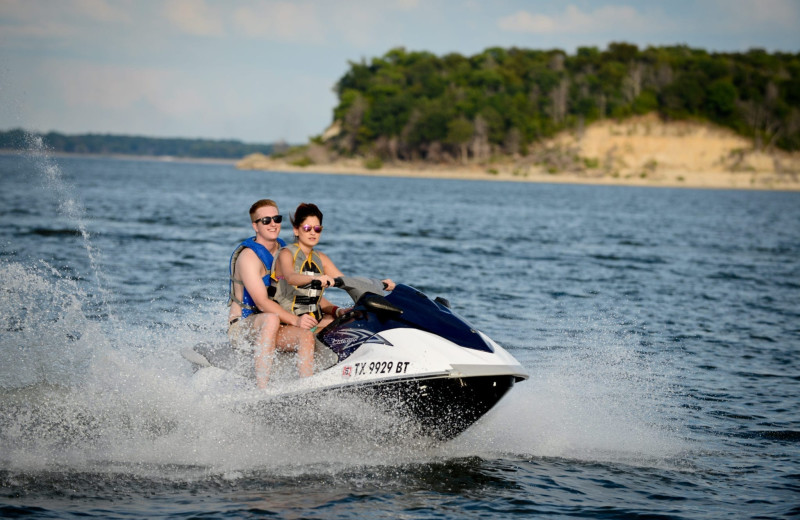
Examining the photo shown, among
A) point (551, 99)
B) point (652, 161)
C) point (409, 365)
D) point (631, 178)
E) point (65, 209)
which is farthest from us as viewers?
point (551, 99)

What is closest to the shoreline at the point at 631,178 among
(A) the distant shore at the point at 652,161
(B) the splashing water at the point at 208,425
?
(A) the distant shore at the point at 652,161

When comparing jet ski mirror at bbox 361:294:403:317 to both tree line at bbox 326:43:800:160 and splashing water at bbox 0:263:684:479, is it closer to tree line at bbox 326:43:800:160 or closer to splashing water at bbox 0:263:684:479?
splashing water at bbox 0:263:684:479

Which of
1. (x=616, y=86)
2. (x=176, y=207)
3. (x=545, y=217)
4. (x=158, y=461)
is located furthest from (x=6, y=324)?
(x=616, y=86)

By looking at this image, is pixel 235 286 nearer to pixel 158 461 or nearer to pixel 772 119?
pixel 158 461

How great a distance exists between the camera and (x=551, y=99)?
123m

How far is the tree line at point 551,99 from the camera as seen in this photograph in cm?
10962

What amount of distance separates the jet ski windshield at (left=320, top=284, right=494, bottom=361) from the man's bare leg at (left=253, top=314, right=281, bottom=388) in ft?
1.40

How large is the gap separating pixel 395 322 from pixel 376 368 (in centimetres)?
37

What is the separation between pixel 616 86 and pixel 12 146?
122175 mm

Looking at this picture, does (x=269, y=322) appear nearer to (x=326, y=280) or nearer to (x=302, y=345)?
(x=302, y=345)

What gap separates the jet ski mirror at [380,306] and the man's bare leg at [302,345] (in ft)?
1.67

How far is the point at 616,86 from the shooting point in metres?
122

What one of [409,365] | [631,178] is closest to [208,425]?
[409,365]

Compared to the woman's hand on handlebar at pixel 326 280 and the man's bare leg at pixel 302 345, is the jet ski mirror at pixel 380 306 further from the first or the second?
the man's bare leg at pixel 302 345
